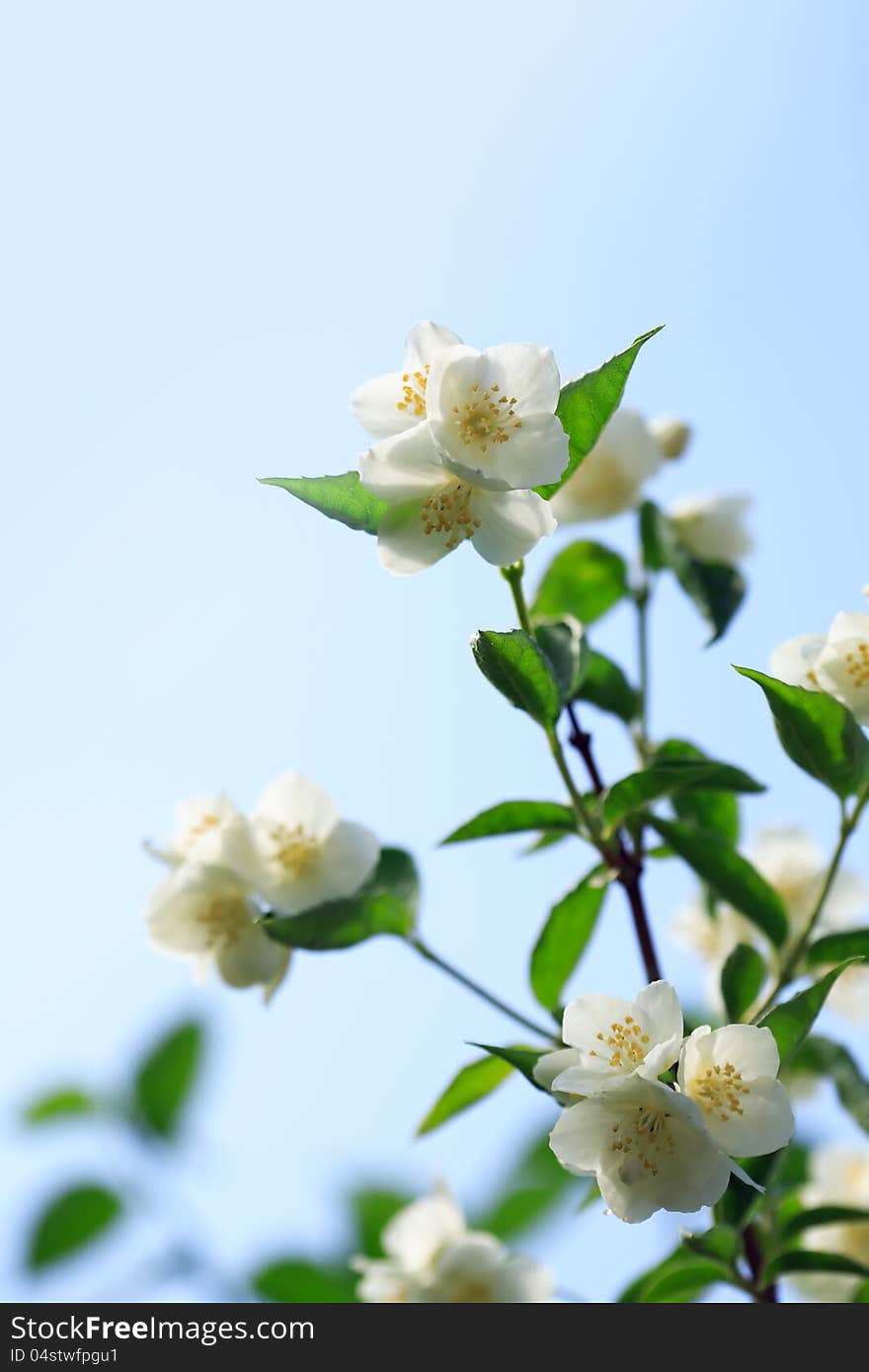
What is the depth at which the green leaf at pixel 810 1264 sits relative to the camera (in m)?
1.66

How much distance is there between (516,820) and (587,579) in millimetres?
709

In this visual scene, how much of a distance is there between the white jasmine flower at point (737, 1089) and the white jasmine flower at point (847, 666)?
1.49 feet

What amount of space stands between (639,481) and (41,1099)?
2.15 meters

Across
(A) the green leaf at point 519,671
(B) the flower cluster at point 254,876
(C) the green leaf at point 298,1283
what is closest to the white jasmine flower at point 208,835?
(B) the flower cluster at point 254,876

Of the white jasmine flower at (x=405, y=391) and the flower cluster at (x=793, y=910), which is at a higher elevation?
the white jasmine flower at (x=405, y=391)

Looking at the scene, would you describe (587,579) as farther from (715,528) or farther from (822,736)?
(822,736)

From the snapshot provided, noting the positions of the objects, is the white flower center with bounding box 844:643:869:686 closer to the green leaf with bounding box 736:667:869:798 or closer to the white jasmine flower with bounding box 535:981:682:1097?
the green leaf with bounding box 736:667:869:798

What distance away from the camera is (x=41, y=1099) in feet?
10.8

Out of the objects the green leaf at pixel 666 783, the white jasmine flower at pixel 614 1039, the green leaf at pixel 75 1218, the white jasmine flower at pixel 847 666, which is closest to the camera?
the white jasmine flower at pixel 614 1039

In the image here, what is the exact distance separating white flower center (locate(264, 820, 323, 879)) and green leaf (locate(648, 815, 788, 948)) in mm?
475

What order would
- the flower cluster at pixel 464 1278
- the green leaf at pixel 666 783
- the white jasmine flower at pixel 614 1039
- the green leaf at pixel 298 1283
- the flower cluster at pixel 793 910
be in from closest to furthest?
1. the white jasmine flower at pixel 614 1039
2. the green leaf at pixel 666 783
3. the flower cluster at pixel 464 1278
4. the flower cluster at pixel 793 910
5. the green leaf at pixel 298 1283

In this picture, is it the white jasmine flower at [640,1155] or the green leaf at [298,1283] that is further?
the green leaf at [298,1283]

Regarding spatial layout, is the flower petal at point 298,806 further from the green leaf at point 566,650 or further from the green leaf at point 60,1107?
the green leaf at point 60,1107

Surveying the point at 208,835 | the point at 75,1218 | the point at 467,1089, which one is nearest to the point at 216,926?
the point at 208,835
